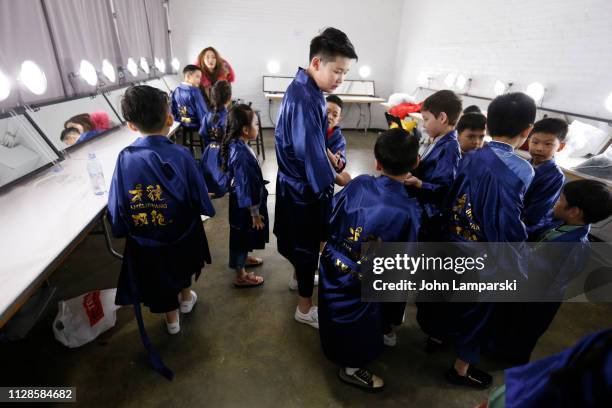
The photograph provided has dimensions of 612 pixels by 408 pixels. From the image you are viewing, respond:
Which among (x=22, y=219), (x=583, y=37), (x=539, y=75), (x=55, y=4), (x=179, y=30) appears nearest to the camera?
(x=22, y=219)

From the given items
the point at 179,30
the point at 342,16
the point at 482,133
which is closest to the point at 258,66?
the point at 179,30

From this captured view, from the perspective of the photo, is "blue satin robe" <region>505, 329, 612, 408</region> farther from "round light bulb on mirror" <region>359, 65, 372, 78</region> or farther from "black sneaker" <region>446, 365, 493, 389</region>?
"round light bulb on mirror" <region>359, 65, 372, 78</region>

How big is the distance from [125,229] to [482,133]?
78.4 inches

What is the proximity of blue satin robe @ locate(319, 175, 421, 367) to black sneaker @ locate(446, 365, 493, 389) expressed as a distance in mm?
468

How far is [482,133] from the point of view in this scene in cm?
175

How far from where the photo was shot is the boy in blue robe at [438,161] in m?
1.59

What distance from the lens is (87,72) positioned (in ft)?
9.68

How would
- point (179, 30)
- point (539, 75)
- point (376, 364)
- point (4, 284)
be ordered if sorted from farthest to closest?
point (179, 30) < point (539, 75) < point (376, 364) < point (4, 284)

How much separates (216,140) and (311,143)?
5.53 feet

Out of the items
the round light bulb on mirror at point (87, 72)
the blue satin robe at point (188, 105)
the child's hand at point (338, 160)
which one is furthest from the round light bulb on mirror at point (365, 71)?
the child's hand at point (338, 160)

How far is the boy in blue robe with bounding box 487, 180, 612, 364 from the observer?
1458 mm

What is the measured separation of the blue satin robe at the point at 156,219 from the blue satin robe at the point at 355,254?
70 centimetres

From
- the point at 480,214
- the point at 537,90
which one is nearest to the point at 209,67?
the point at 480,214

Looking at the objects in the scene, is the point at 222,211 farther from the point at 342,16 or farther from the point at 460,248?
the point at 342,16
